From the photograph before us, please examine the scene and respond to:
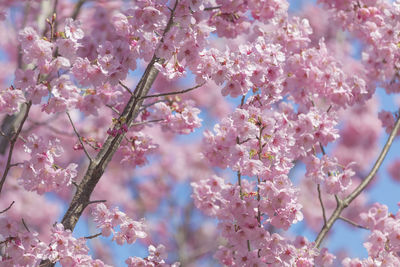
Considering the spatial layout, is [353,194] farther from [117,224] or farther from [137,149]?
[117,224]

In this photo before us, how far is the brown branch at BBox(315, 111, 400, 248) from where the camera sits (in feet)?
14.3

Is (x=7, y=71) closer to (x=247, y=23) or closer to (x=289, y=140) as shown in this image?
(x=247, y=23)

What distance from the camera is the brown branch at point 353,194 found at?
436 cm

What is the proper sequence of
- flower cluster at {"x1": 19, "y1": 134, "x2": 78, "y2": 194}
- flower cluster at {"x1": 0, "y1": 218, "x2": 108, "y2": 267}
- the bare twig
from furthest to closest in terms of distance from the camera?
the bare twig < flower cluster at {"x1": 19, "y1": 134, "x2": 78, "y2": 194} < flower cluster at {"x1": 0, "y1": 218, "x2": 108, "y2": 267}

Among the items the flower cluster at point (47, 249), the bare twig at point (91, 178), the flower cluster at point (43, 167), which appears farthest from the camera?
the bare twig at point (91, 178)

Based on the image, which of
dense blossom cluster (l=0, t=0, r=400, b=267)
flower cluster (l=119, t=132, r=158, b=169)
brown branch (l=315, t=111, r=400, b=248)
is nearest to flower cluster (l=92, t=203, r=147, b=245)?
dense blossom cluster (l=0, t=0, r=400, b=267)

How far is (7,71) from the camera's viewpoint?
13562 millimetres

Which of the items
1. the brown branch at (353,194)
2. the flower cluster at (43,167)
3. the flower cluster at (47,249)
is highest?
the brown branch at (353,194)

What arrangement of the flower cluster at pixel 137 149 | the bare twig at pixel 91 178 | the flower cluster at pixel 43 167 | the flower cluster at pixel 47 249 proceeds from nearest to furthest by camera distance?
the flower cluster at pixel 47 249
the flower cluster at pixel 43 167
the bare twig at pixel 91 178
the flower cluster at pixel 137 149

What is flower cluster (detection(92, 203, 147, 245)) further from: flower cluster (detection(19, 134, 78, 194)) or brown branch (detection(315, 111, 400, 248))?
brown branch (detection(315, 111, 400, 248))

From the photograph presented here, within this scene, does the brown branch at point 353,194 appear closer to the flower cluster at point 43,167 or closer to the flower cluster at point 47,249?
the flower cluster at point 47,249

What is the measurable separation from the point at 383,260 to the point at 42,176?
255 cm

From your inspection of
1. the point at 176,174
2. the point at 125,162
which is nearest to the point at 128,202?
the point at 176,174

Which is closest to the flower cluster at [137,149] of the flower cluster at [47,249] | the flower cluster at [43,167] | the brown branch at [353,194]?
the flower cluster at [43,167]
